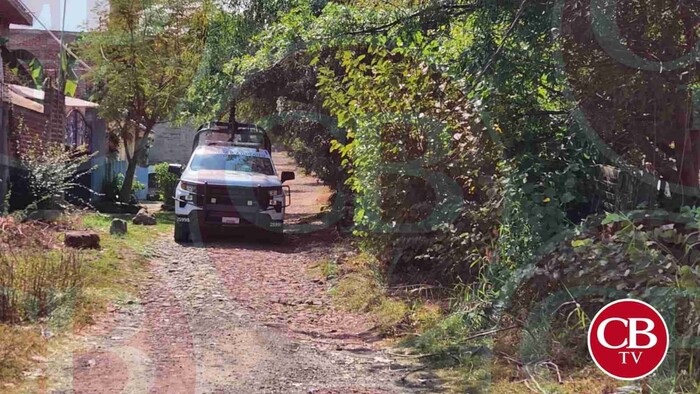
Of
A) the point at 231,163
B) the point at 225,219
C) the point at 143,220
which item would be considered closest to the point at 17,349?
the point at 225,219

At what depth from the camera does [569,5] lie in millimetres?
7156

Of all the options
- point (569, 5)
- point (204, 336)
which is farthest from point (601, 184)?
point (204, 336)

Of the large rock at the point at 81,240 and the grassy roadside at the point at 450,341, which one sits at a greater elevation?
the large rock at the point at 81,240

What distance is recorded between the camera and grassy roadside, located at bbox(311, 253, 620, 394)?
600 cm

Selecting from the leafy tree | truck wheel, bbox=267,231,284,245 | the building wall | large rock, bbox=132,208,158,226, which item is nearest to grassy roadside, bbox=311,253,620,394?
truck wheel, bbox=267,231,284,245

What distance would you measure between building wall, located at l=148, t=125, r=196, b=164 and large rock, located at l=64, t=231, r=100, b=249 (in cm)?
3201

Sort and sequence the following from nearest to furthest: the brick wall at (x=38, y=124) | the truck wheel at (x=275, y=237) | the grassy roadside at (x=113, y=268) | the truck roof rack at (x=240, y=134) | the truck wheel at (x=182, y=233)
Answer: the grassy roadside at (x=113, y=268)
the truck wheel at (x=182, y=233)
the truck wheel at (x=275, y=237)
the brick wall at (x=38, y=124)
the truck roof rack at (x=240, y=134)

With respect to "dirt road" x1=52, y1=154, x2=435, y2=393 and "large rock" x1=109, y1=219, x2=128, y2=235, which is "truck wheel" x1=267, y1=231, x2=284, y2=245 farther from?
"dirt road" x1=52, y1=154, x2=435, y2=393

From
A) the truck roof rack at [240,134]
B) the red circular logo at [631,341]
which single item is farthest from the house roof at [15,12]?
the red circular logo at [631,341]

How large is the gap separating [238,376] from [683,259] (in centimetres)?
350

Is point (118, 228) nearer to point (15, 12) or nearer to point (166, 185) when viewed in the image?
point (15, 12)

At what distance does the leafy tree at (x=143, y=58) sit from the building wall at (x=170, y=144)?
20.0 m

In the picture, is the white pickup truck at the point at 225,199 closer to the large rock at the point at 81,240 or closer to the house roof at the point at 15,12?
the large rock at the point at 81,240

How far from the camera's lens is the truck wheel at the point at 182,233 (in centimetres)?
1501
